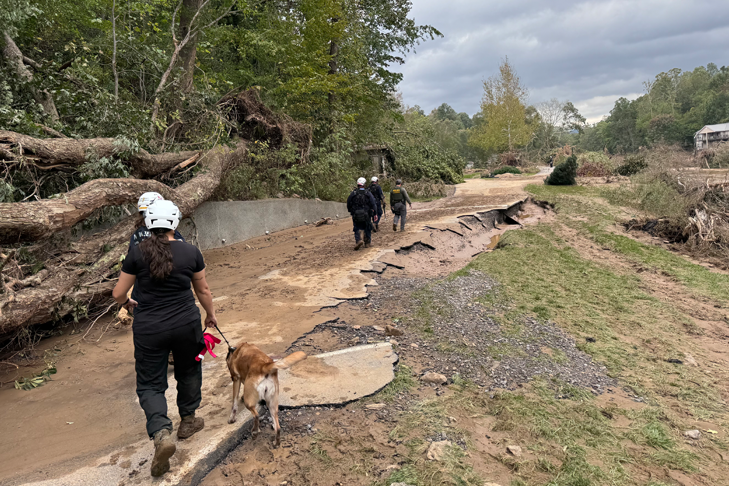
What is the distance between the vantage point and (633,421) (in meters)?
3.73

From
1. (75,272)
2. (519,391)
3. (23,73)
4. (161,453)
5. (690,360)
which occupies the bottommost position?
(690,360)

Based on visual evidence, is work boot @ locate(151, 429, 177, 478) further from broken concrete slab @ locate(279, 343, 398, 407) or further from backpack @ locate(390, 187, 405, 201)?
backpack @ locate(390, 187, 405, 201)

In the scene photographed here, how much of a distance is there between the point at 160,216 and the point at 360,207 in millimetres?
7311

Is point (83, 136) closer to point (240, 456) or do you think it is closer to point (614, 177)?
point (240, 456)

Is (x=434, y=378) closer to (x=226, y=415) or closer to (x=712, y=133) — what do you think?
(x=226, y=415)

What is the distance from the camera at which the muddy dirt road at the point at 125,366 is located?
294 cm

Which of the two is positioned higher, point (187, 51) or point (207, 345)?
point (187, 51)

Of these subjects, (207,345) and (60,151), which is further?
(60,151)

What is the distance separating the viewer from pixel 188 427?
300 cm

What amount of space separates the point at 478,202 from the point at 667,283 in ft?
31.5

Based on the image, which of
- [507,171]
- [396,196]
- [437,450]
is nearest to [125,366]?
[437,450]

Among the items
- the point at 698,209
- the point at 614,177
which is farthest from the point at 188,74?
the point at 614,177

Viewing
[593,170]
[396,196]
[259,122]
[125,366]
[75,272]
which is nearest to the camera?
[125,366]

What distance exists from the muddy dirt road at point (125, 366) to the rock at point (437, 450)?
5.23 ft
